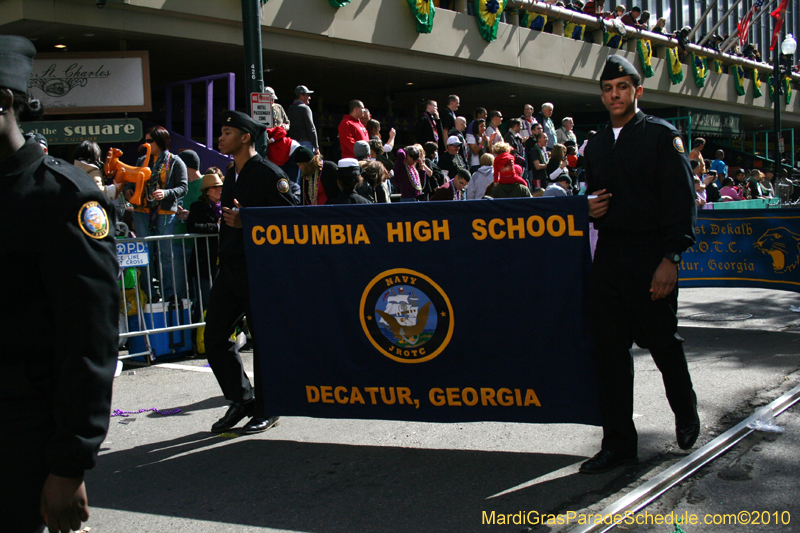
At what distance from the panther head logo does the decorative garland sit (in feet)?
70.5

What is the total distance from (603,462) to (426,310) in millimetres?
1236

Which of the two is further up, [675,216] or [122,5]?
[122,5]

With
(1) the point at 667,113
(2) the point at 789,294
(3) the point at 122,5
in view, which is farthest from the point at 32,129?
(1) the point at 667,113

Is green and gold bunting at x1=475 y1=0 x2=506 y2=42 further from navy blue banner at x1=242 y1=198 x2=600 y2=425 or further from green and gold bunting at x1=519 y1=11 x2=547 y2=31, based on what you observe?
navy blue banner at x1=242 y1=198 x2=600 y2=425

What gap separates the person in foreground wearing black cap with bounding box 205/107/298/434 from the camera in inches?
192

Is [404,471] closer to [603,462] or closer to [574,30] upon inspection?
[603,462]

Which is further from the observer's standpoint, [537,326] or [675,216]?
[537,326]

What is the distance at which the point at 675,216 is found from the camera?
3.89m

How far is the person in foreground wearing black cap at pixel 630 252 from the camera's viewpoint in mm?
3934

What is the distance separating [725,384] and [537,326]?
2.45 meters

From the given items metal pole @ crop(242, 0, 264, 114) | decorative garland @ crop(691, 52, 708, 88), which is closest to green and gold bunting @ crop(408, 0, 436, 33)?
metal pole @ crop(242, 0, 264, 114)

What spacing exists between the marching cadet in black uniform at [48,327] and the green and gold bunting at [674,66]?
89.3 ft

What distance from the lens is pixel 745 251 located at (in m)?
8.70

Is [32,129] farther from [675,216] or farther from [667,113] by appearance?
[667,113]
